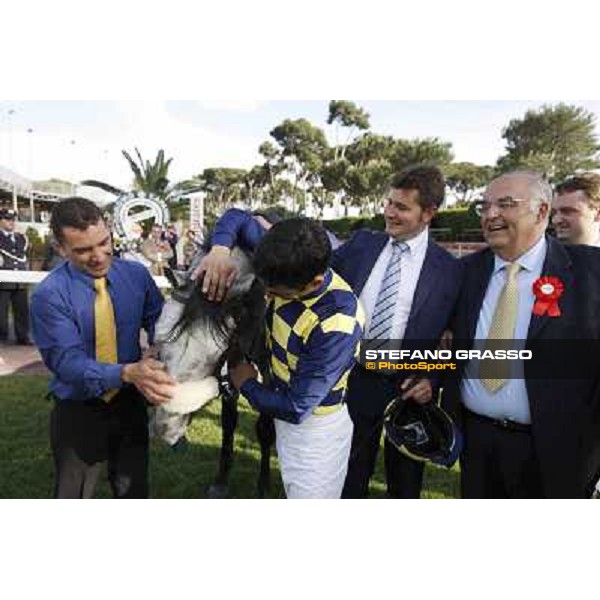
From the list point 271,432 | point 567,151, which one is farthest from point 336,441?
point 567,151

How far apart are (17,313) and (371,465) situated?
5731 mm

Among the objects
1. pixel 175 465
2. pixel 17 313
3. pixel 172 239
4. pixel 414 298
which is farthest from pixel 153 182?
pixel 17 313

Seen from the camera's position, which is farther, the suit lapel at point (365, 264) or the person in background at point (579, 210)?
the person in background at point (579, 210)

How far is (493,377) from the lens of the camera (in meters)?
1.76

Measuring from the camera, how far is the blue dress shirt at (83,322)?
1.57 metres

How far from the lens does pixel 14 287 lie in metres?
6.32

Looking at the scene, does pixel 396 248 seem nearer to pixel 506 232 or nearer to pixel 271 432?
pixel 506 232

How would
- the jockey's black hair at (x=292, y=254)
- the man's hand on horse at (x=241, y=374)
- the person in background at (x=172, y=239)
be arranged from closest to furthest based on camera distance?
the jockey's black hair at (x=292, y=254) < the man's hand on horse at (x=241, y=374) < the person in background at (x=172, y=239)

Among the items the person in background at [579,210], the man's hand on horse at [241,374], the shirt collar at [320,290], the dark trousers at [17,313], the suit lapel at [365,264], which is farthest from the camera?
the dark trousers at [17,313]

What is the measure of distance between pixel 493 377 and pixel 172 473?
7.15ft

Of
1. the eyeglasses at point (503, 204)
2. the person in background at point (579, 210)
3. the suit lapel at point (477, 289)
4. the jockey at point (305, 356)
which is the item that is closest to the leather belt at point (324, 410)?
the jockey at point (305, 356)

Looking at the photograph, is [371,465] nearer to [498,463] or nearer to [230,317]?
[498,463]

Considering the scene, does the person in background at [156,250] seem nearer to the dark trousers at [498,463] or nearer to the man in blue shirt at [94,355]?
the man in blue shirt at [94,355]

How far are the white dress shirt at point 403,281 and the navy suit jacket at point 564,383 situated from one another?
194mm
